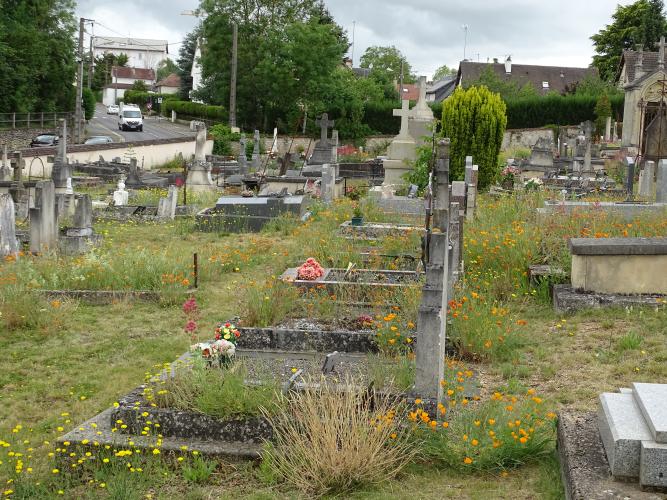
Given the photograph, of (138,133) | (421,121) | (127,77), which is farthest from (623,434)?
(127,77)

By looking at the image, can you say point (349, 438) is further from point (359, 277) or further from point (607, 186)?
point (607, 186)

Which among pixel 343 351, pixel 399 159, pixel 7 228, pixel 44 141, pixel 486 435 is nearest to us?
pixel 486 435

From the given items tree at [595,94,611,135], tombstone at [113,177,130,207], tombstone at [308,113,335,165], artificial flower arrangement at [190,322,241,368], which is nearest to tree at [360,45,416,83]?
tree at [595,94,611,135]

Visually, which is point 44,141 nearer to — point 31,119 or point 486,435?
point 31,119

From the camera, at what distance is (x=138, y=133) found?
5559 centimetres

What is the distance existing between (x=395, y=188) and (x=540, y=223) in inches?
295

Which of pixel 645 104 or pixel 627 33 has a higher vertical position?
pixel 627 33

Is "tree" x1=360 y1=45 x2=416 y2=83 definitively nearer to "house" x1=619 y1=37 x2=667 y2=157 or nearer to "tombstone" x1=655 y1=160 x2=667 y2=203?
"house" x1=619 y1=37 x2=667 y2=157

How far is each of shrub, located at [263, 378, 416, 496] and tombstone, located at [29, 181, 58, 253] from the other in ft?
28.8

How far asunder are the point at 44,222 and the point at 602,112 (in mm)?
38532

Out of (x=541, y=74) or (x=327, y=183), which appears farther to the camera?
(x=541, y=74)

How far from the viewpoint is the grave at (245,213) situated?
17.2m

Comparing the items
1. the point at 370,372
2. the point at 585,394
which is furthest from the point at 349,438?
the point at 585,394

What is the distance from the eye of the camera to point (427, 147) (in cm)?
2053
